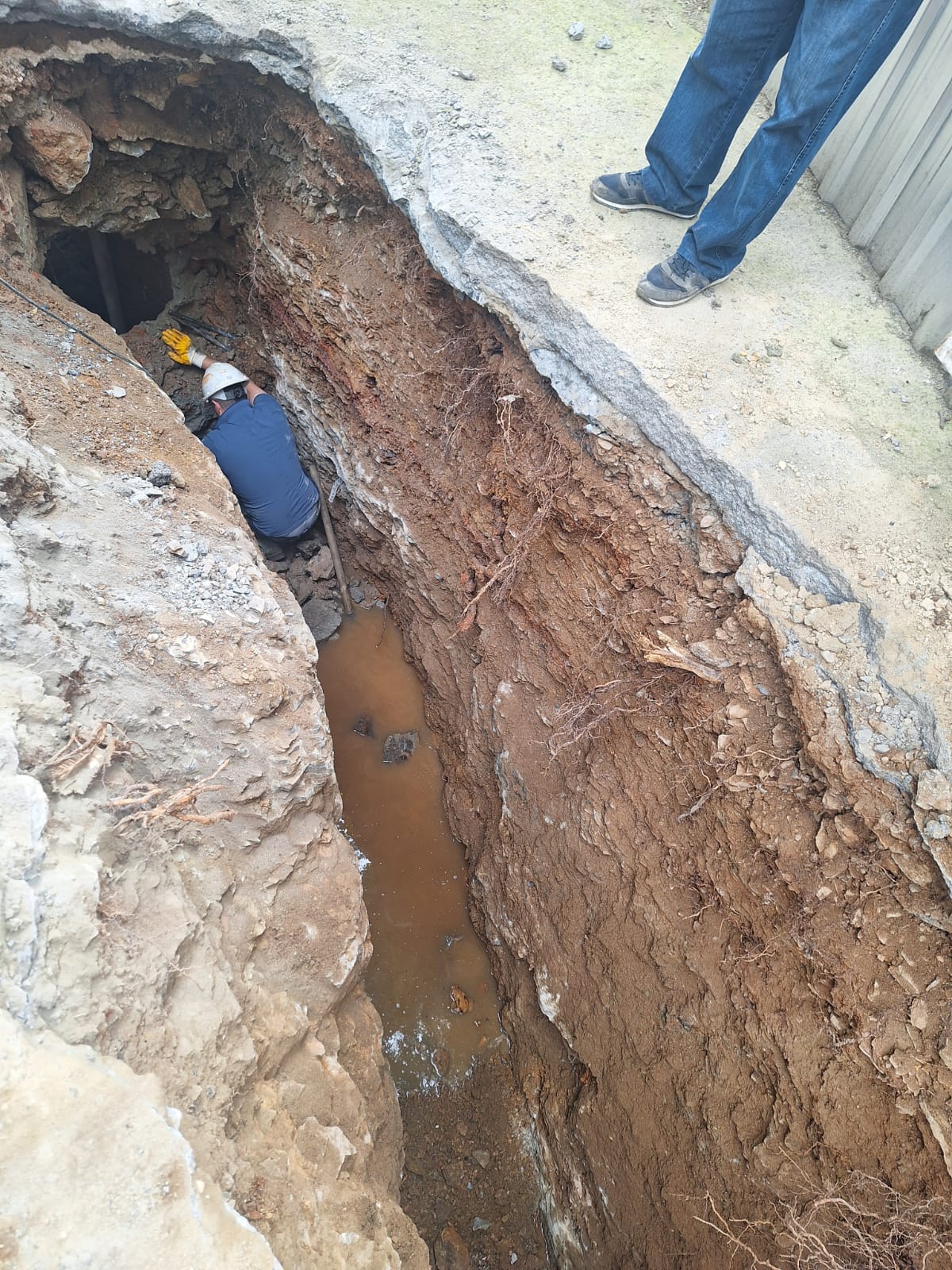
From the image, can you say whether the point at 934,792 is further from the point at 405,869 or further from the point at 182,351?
the point at 182,351

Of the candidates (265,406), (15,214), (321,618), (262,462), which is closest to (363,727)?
(321,618)

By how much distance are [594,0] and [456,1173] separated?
20.5ft

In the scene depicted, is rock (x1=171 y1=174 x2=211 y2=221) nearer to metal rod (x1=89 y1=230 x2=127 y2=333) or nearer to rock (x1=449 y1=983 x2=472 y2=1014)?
metal rod (x1=89 y1=230 x2=127 y2=333)

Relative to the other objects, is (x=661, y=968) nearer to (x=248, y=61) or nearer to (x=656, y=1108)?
(x=656, y=1108)

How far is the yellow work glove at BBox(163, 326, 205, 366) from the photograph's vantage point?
505cm

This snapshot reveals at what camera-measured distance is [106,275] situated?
5410 mm

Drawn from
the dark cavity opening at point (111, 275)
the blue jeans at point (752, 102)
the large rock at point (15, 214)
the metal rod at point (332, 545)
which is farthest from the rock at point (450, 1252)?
the dark cavity opening at point (111, 275)

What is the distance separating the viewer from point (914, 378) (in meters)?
2.98

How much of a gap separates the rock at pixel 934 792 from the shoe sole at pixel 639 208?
8.69 feet

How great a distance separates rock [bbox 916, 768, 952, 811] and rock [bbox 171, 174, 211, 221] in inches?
204

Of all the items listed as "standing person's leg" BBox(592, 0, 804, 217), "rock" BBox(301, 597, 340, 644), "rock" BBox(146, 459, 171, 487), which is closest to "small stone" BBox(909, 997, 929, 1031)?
"standing person's leg" BBox(592, 0, 804, 217)

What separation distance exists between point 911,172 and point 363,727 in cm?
393

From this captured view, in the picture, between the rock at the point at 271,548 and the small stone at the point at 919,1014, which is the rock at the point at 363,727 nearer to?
the rock at the point at 271,548

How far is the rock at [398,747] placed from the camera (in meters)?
4.39
